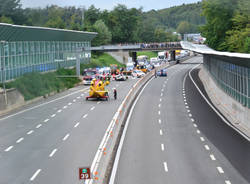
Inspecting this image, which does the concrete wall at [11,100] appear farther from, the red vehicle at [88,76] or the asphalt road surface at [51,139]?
the red vehicle at [88,76]

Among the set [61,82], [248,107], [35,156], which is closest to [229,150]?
[248,107]

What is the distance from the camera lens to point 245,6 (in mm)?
75875

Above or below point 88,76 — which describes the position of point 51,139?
below

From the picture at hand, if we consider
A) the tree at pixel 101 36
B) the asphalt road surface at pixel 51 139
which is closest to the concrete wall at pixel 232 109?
the asphalt road surface at pixel 51 139

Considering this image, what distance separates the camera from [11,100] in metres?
47.5

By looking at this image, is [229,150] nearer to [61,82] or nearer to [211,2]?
[61,82]

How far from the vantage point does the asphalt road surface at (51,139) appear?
74.7 ft

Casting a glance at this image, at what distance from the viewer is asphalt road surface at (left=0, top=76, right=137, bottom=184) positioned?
22781 millimetres

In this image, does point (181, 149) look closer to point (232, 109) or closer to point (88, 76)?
point (232, 109)

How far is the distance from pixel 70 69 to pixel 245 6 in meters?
31.6

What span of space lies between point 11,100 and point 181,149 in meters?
24.2

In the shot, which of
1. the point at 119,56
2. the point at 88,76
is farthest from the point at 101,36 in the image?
the point at 88,76

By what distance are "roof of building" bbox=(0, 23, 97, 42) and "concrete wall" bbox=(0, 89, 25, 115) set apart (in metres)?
7.80

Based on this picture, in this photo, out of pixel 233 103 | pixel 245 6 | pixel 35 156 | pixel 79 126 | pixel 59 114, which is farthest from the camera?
pixel 245 6
